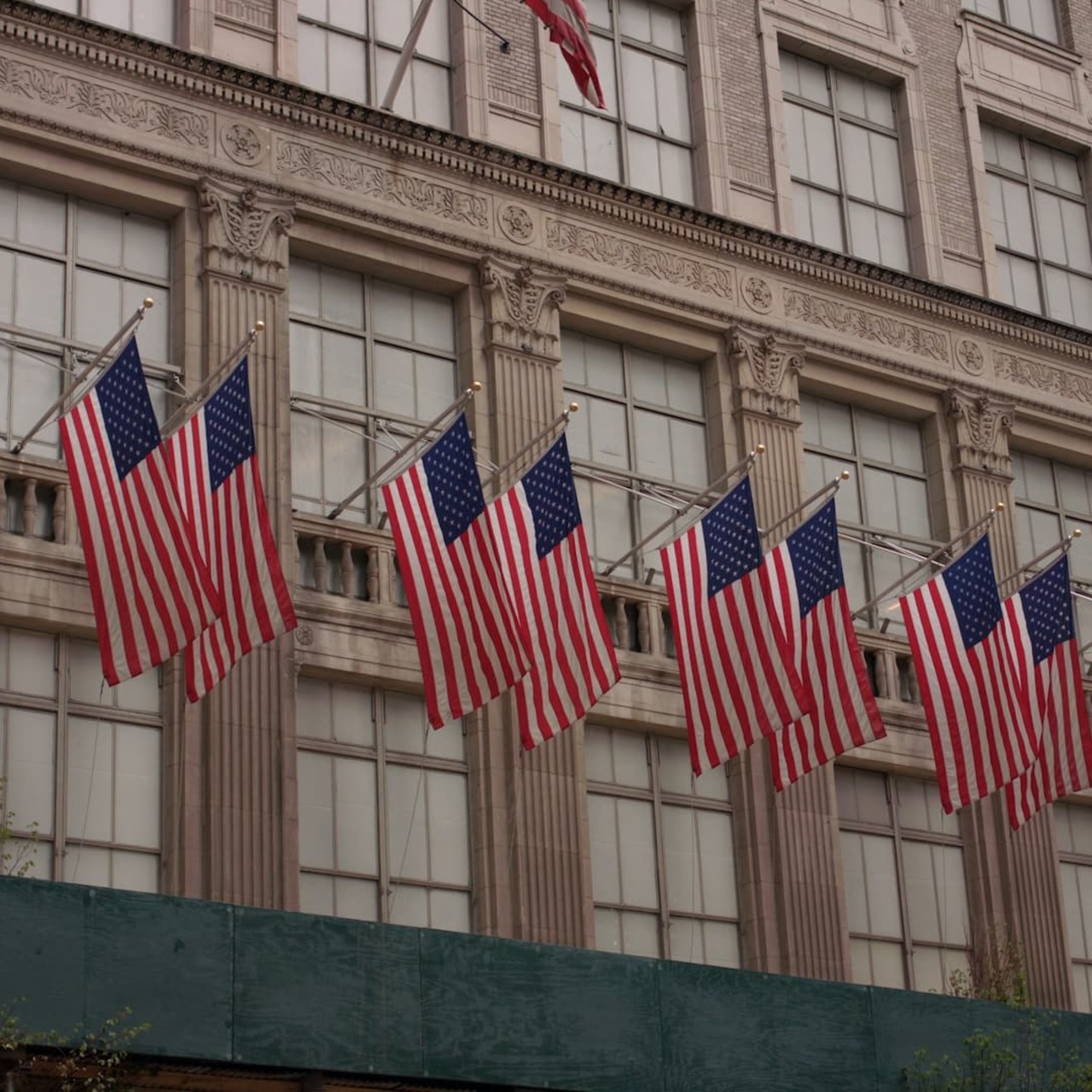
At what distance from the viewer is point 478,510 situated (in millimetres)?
25516

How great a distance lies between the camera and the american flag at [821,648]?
90.2 ft

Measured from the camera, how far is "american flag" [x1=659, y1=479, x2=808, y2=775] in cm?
2672

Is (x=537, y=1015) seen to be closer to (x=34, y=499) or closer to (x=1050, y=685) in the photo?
(x=34, y=499)

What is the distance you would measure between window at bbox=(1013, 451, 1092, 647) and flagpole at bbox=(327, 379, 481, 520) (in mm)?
10869

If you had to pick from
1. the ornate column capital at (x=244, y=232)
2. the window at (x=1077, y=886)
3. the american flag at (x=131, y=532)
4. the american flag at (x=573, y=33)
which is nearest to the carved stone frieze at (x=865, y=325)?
the american flag at (x=573, y=33)

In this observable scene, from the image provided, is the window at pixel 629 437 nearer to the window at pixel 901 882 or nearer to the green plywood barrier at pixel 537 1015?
the window at pixel 901 882

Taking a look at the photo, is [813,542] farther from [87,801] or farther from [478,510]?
[87,801]

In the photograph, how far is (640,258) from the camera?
108 ft

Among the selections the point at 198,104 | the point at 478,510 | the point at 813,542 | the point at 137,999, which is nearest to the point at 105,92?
the point at 198,104

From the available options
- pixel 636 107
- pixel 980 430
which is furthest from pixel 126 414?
pixel 980 430

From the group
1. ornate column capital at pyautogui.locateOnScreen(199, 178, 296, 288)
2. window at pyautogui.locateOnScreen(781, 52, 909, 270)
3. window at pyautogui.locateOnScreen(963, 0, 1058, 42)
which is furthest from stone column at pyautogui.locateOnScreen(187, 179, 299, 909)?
window at pyautogui.locateOnScreen(963, 0, 1058, 42)

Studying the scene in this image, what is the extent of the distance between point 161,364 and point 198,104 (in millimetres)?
3586

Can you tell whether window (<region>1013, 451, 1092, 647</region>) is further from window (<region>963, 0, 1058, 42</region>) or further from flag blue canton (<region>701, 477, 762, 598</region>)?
flag blue canton (<region>701, 477, 762, 598</region>)

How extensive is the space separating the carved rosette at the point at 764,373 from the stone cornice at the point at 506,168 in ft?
4.29
